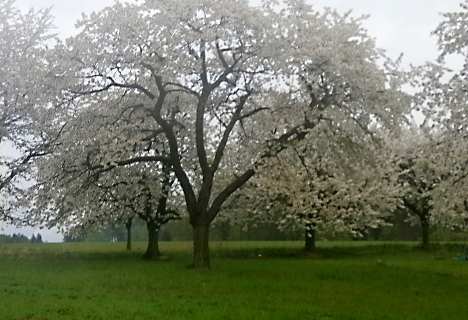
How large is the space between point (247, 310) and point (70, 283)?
6689mm

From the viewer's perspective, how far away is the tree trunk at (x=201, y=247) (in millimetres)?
21084

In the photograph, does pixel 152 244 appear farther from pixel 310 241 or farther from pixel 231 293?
pixel 231 293

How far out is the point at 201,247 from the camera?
21234 millimetres

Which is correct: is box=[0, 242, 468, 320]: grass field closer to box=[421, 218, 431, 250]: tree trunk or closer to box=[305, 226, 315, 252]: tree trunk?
box=[305, 226, 315, 252]: tree trunk

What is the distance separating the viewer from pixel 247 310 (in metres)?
11.3

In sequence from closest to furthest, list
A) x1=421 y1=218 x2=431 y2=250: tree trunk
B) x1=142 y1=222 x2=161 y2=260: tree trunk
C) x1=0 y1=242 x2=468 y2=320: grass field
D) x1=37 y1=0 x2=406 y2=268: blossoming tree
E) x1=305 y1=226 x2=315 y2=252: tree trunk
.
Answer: x1=0 y1=242 x2=468 y2=320: grass field < x1=37 y1=0 x2=406 y2=268: blossoming tree < x1=142 y1=222 x2=161 y2=260: tree trunk < x1=305 y1=226 x2=315 y2=252: tree trunk < x1=421 y1=218 x2=431 y2=250: tree trunk

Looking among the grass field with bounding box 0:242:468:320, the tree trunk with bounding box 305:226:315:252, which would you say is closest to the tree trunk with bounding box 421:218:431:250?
the tree trunk with bounding box 305:226:315:252

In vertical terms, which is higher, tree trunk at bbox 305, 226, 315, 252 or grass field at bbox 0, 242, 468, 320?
tree trunk at bbox 305, 226, 315, 252

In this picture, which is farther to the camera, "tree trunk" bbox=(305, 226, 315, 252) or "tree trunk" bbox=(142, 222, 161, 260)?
"tree trunk" bbox=(305, 226, 315, 252)

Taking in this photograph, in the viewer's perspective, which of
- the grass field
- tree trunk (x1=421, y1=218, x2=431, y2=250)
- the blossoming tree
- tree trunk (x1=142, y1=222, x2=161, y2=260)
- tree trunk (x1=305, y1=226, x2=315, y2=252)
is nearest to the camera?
the grass field

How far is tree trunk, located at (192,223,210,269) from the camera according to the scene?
69.2 feet

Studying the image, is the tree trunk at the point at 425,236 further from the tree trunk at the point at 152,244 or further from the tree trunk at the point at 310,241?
the tree trunk at the point at 152,244

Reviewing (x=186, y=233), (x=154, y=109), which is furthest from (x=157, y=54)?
(x=186, y=233)

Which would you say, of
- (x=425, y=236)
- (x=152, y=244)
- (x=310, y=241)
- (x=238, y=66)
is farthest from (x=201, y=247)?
(x=425, y=236)
